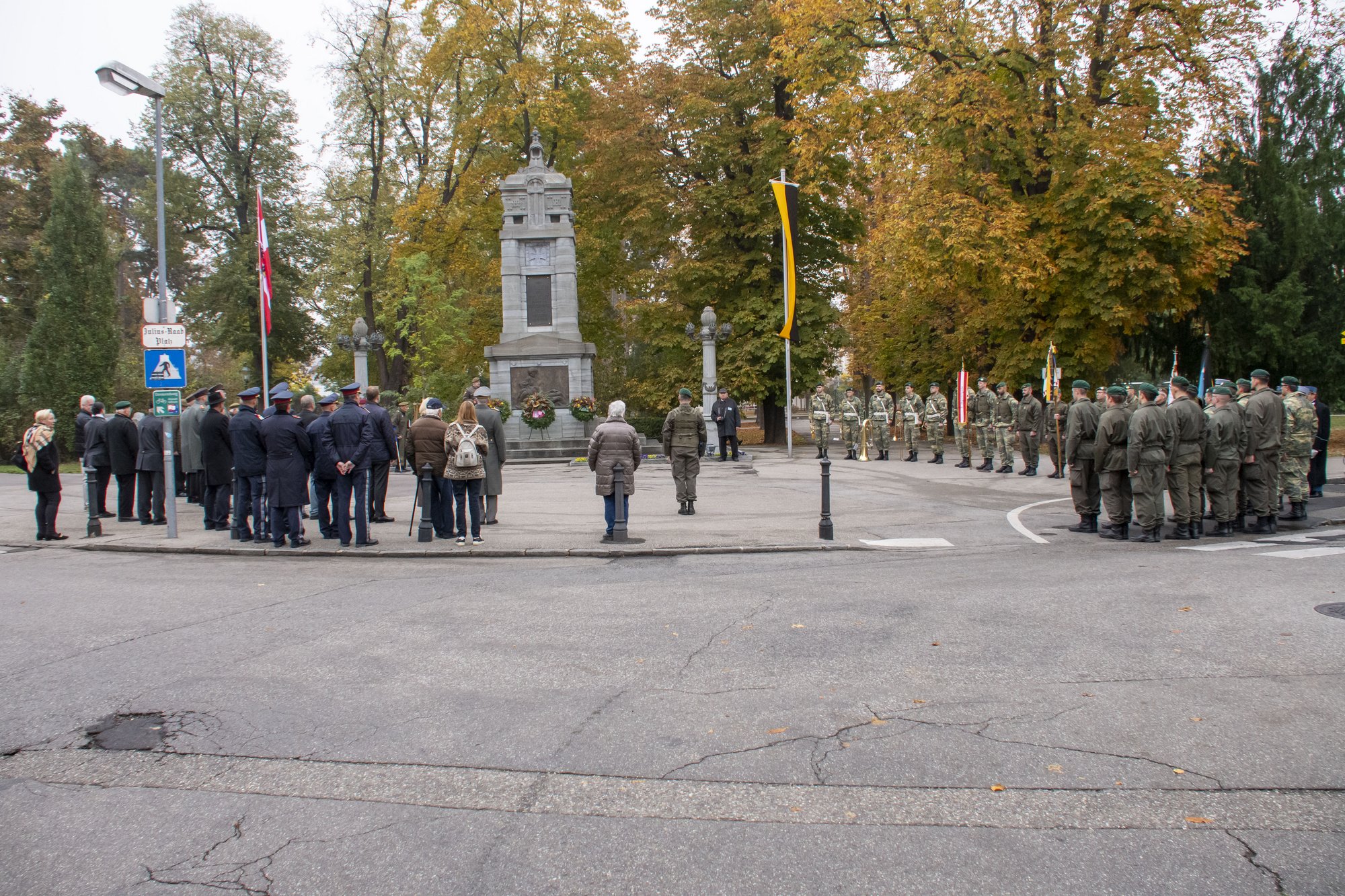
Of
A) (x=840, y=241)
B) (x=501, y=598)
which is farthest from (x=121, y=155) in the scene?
(x=501, y=598)

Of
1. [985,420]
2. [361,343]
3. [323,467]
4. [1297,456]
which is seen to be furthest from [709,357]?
[323,467]

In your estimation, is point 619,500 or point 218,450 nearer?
point 619,500

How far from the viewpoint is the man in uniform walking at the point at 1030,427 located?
2083cm

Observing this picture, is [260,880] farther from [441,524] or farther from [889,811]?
[441,524]

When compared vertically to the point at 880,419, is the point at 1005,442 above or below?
below

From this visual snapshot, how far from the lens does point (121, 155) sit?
1907 inches

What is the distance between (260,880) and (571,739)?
169 cm

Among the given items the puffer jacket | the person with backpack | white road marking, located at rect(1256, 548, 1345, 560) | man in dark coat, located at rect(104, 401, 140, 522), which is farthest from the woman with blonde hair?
white road marking, located at rect(1256, 548, 1345, 560)

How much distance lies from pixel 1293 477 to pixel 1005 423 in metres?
8.30

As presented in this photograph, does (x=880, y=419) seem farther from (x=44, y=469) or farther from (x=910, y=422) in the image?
(x=44, y=469)

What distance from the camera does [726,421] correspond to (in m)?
25.9

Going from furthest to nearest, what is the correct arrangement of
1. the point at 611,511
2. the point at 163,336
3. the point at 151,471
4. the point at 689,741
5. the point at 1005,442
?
1. the point at 1005,442
2. the point at 151,471
3. the point at 163,336
4. the point at 611,511
5. the point at 689,741

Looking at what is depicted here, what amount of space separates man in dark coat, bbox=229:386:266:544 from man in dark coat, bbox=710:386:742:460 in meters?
14.9

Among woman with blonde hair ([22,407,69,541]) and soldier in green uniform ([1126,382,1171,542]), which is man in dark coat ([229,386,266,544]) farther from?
soldier in green uniform ([1126,382,1171,542])
